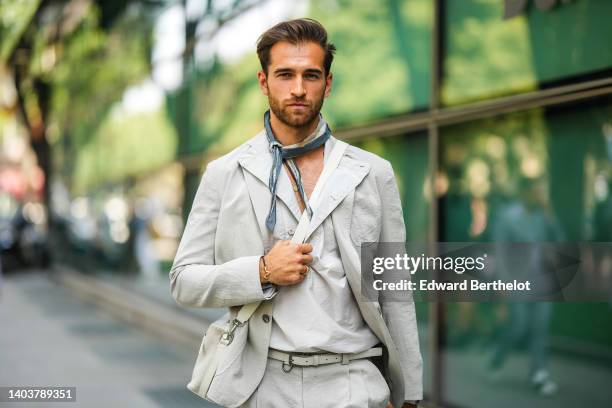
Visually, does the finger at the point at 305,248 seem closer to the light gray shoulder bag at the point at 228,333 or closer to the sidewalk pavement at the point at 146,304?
the light gray shoulder bag at the point at 228,333

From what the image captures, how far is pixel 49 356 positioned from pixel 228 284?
7.06m

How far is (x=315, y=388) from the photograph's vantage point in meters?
2.54

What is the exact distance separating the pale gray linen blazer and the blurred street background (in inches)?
81.9

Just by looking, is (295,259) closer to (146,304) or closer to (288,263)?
(288,263)

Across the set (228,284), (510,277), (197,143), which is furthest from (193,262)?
(197,143)

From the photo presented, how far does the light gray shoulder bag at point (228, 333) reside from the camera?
2.55 m

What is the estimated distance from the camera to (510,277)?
504 centimetres

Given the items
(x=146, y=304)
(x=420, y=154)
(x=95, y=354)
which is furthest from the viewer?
(x=146, y=304)

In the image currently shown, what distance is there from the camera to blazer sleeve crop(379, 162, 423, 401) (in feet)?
8.75

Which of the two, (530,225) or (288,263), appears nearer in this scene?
(288,263)

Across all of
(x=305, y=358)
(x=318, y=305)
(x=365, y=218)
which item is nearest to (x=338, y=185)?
(x=365, y=218)

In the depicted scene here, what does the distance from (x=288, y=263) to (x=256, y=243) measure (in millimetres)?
180

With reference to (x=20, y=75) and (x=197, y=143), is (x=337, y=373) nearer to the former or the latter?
(x=197, y=143)

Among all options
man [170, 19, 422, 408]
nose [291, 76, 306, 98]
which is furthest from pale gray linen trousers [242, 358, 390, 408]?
nose [291, 76, 306, 98]
